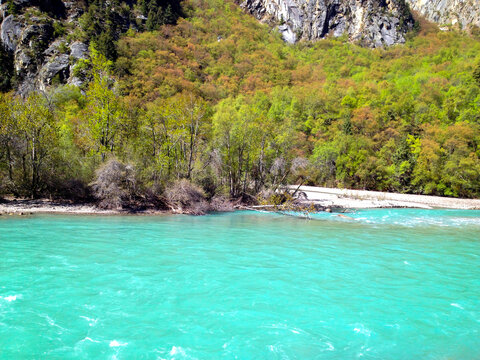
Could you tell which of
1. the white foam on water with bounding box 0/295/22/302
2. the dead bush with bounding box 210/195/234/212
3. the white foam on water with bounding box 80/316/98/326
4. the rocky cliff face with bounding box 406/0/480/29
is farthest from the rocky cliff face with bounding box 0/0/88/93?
the rocky cliff face with bounding box 406/0/480/29

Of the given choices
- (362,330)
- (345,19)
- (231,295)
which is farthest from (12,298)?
(345,19)

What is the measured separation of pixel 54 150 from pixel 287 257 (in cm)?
2390

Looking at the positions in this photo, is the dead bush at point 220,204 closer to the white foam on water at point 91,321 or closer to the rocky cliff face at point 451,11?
the white foam on water at point 91,321

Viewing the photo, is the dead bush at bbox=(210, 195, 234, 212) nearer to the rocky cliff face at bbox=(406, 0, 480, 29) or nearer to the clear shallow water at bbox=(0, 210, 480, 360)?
the clear shallow water at bbox=(0, 210, 480, 360)

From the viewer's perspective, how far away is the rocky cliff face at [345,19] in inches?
4877

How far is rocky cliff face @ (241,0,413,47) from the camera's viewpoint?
123875 millimetres

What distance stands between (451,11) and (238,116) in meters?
140

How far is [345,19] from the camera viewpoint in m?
132

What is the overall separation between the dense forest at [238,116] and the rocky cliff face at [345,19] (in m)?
7.33

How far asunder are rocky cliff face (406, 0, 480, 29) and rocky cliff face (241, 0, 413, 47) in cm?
1353

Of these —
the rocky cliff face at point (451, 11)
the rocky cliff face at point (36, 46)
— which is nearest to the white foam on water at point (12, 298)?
the rocky cliff face at point (36, 46)

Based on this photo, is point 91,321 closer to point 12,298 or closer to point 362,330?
point 12,298

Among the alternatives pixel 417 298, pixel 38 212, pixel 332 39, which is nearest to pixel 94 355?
pixel 417 298

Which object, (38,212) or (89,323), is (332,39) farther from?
(89,323)
